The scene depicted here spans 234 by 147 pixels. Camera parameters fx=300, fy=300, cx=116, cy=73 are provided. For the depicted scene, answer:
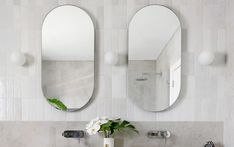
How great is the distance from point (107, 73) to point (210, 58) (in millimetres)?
759

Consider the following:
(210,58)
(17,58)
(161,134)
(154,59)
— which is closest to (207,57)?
(210,58)

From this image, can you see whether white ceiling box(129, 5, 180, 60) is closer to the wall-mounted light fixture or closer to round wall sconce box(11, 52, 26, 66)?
the wall-mounted light fixture

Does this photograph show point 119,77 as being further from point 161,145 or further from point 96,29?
point 161,145

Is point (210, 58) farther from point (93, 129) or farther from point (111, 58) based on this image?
point (93, 129)

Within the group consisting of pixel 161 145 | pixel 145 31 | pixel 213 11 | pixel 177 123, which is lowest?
pixel 161 145

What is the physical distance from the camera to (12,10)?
2248 mm

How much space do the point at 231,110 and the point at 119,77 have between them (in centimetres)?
84

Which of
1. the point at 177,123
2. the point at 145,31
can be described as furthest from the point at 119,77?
the point at 177,123

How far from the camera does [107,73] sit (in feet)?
7.39

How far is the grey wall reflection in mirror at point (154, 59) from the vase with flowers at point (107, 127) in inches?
8.0

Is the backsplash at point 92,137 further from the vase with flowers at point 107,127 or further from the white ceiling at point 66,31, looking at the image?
the white ceiling at point 66,31

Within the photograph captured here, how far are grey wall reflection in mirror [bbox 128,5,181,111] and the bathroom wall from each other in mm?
53

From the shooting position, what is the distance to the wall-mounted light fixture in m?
2.16

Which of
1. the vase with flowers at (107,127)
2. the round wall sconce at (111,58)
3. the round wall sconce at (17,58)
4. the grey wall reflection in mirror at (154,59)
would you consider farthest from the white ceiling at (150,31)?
the round wall sconce at (17,58)
